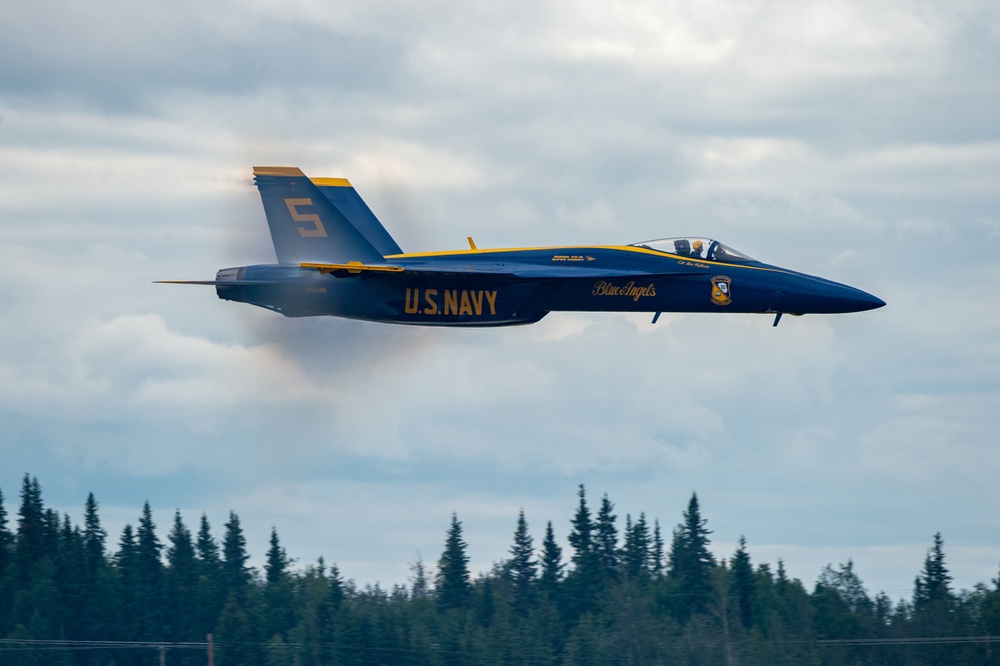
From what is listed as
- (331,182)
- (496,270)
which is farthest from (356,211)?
(496,270)

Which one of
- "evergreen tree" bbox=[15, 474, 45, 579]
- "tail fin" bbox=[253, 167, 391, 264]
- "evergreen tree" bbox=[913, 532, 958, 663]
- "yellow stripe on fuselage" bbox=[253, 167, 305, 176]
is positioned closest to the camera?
"tail fin" bbox=[253, 167, 391, 264]

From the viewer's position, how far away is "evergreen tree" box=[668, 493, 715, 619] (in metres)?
93.1

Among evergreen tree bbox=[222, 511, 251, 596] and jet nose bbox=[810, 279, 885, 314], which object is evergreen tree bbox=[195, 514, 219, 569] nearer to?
evergreen tree bbox=[222, 511, 251, 596]

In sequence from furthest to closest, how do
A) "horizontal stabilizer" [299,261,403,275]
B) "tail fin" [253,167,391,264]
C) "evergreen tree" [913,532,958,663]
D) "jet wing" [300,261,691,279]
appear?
"evergreen tree" [913,532,958,663] < "tail fin" [253,167,391,264] < "jet wing" [300,261,691,279] < "horizontal stabilizer" [299,261,403,275]

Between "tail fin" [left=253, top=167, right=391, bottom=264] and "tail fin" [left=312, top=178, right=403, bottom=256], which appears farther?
"tail fin" [left=312, top=178, right=403, bottom=256]

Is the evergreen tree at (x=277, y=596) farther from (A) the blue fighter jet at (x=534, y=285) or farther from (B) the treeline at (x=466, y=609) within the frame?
(A) the blue fighter jet at (x=534, y=285)

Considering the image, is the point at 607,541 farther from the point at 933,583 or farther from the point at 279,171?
the point at 279,171

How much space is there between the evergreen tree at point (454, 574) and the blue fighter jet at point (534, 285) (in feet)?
196

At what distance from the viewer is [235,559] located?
309 feet

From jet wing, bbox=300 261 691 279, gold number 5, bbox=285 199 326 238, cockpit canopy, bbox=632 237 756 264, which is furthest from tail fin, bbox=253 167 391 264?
cockpit canopy, bbox=632 237 756 264

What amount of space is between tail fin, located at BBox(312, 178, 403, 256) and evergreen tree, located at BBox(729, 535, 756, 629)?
58865mm

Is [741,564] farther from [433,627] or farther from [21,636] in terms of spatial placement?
[21,636]

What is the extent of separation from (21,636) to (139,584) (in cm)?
863

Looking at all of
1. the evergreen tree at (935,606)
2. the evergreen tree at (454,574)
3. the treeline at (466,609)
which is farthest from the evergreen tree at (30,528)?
the evergreen tree at (935,606)
